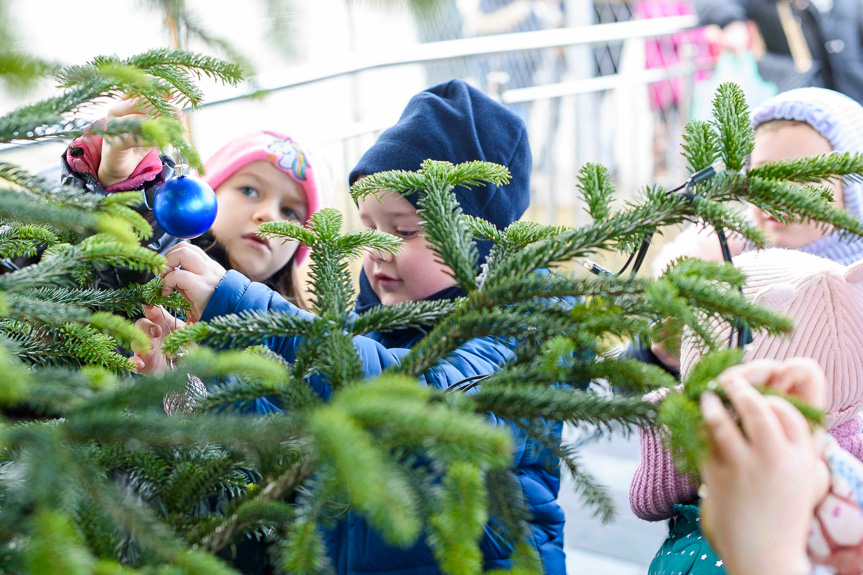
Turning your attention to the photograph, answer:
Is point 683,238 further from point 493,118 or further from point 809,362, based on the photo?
point 809,362

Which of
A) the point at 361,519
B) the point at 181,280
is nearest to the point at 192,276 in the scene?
the point at 181,280

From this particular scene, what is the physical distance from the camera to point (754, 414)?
0.55m

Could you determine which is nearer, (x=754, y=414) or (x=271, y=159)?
(x=754, y=414)

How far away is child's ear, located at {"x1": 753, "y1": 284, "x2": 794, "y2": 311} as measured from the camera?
98cm

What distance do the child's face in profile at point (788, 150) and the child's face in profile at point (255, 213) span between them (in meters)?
0.98

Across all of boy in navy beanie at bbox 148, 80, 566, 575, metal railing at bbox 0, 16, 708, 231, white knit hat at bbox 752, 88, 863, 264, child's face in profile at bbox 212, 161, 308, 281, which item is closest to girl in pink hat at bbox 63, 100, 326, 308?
child's face in profile at bbox 212, 161, 308, 281

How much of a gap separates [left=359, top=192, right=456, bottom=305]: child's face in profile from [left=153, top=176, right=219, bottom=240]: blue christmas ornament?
1.33 feet

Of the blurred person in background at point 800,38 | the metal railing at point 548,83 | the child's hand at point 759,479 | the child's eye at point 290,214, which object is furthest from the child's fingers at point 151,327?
the blurred person in background at point 800,38

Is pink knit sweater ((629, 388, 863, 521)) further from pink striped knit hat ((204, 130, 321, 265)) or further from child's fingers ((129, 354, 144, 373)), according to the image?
pink striped knit hat ((204, 130, 321, 265))

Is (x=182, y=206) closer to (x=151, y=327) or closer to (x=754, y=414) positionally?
(x=151, y=327)

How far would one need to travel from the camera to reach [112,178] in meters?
1.17

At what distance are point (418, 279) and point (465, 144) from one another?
0.28 m

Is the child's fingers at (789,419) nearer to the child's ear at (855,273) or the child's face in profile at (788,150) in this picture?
the child's ear at (855,273)

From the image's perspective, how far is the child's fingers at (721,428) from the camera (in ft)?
1.77
